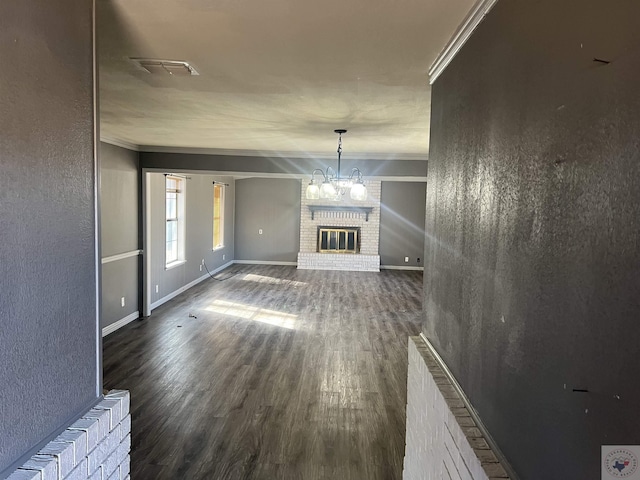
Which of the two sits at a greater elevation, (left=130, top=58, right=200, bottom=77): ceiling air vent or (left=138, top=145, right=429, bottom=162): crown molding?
(left=138, top=145, right=429, bottom=162): crown molding

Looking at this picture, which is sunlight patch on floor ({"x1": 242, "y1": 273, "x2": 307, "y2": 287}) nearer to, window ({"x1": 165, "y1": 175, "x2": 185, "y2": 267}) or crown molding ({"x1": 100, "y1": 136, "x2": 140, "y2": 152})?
window ({"x1": 165, "y1": 175, "x2": 185, "y2": 267})

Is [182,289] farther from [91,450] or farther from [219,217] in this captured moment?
[91,450]

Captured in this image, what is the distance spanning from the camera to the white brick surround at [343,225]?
1062cm

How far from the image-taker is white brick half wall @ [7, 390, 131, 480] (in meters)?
1.16

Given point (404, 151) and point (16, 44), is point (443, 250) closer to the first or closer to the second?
point (16, 44)

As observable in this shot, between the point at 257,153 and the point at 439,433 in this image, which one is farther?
the point at 257,153

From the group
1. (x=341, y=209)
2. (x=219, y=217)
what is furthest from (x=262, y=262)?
(x=341, y=209)

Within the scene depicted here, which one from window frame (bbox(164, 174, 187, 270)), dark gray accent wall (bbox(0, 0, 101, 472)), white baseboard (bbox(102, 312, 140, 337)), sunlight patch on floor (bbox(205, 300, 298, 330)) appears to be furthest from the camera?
window frame (bbox(164, 174, 187, 270))

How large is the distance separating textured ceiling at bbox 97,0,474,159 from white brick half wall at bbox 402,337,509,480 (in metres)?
1.46

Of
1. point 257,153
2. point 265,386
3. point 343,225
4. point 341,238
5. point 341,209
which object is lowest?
point 265,386

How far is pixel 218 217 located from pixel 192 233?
1.97 metres

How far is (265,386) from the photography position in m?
3.98

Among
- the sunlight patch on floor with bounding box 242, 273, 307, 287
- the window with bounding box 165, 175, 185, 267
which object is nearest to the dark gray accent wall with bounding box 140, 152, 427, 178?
the window with bounding box 165, 175, 185, 267

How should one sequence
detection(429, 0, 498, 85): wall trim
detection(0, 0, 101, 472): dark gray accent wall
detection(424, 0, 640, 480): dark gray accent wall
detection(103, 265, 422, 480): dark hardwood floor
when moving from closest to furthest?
1. detection(424, 0, 640, 480): dark gray accent wall
2. detection(0, 0, 101, 472): dark gray accent wall
3. detection(429, 0, 498, 85): wall trim
4. detection(103, 265, 422, 480): dark hardwood floor
